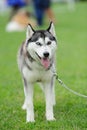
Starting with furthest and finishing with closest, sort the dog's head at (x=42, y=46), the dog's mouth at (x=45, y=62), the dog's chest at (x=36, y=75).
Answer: the dog's chest at (x=36, y=75) → the dog's mouth at (x=45, y=62) → the dog's head at (x=42, y=46)

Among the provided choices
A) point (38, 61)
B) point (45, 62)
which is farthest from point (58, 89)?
point (45, 62)

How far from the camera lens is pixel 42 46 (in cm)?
650

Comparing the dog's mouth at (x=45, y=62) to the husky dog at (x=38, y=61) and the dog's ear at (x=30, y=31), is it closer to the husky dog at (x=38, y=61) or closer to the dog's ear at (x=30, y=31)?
the husky dog at (x=38, y=61)

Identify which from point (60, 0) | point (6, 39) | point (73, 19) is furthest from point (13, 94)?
point (60, 0)

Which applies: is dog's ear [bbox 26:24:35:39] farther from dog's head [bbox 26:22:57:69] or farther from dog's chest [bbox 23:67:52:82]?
dog's chest [bbox 23:67:52:82]

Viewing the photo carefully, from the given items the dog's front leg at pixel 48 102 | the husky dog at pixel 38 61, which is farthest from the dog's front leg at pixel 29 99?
the dog's front leg at pixel 48 102

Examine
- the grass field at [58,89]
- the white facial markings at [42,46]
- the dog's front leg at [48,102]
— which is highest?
the white facial markings at [42,46]

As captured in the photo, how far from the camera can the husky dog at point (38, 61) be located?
6523 mm

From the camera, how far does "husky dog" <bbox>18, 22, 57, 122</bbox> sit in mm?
6523

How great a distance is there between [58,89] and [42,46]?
2.99 metres

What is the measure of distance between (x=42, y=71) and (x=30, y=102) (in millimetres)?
488

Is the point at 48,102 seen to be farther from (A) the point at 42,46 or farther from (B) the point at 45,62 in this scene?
(A) the point at 42,46

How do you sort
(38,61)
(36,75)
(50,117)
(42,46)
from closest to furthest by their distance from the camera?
(42,46), (38,61), (36,75), (50,117)

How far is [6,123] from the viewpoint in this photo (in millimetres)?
6742
